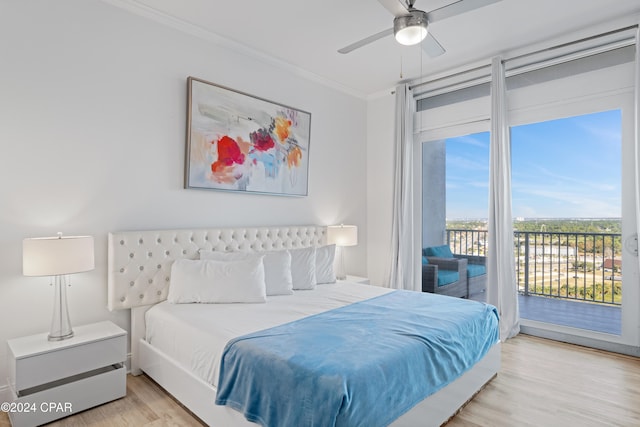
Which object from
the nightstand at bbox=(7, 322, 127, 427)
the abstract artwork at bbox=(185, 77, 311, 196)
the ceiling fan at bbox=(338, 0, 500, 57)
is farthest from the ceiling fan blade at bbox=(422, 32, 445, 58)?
the nightstand at bbox=(7, 322, 127, 427)

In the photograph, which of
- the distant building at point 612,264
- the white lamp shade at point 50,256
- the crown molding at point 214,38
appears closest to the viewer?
the white lamp shade at point 50,256

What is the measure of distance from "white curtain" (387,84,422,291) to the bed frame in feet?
5.70

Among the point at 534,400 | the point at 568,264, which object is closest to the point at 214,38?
the point at 534,400

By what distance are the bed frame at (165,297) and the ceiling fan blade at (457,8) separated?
2.29 metres

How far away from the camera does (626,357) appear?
10.5ft

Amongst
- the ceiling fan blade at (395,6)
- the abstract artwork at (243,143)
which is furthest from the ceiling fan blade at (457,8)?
the abstract artwork at (243,143)

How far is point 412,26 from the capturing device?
2.31 meters

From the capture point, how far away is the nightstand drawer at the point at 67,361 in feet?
6.91

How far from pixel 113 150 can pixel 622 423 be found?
12.8ft

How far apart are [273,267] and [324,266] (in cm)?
69

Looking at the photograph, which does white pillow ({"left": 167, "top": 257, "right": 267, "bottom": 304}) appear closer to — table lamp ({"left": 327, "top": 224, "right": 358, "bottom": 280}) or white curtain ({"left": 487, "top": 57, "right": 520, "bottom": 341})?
table lamp ({"left": 327, "top": 224, "right": 358, "bottom": 280})

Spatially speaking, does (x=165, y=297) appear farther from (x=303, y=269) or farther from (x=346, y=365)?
(x=346, y=365)

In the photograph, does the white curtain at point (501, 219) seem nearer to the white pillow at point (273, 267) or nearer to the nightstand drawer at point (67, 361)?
the white pillow at point (273, 267)

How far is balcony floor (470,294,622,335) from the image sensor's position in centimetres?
339
